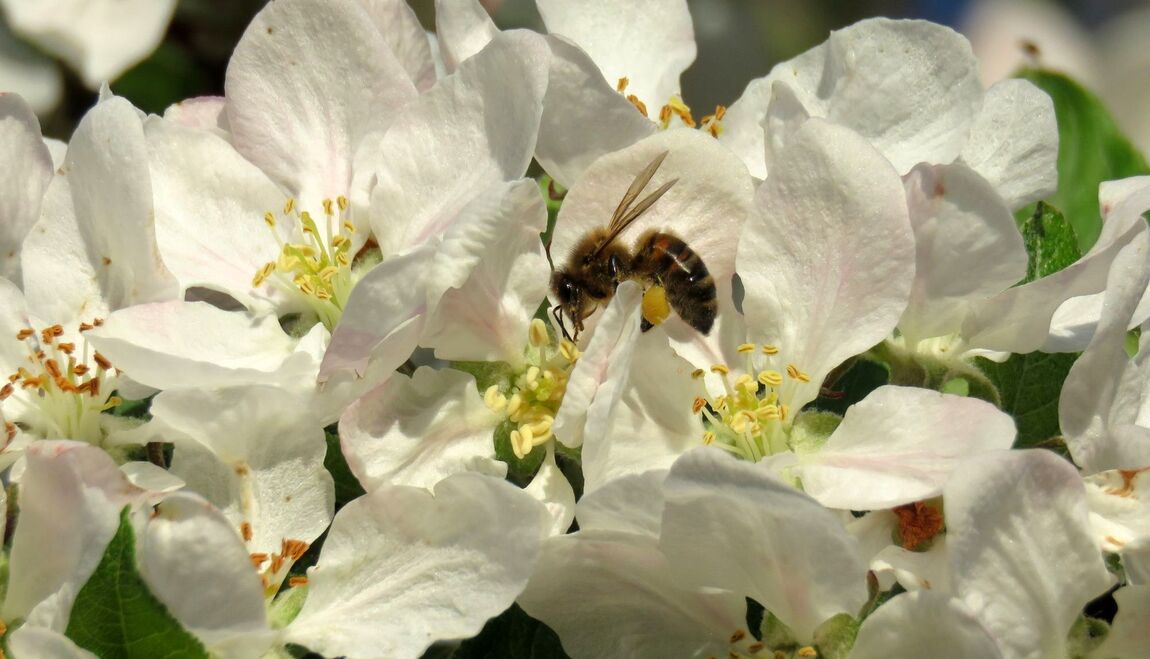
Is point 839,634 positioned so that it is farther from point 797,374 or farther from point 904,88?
point 904,88

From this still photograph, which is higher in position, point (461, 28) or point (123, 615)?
point (461, 28)

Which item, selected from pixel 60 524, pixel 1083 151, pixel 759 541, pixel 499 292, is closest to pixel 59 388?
pixel 60 524

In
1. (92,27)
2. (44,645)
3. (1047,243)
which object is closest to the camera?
(44,645)

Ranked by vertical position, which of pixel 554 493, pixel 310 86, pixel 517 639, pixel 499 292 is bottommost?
pixel 517 639

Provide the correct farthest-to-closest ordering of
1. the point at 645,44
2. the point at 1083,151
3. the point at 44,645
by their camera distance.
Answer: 1. the point at 1083,151
2. the point at 645,44
3. the point at 44,645

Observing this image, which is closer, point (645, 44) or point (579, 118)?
point (579, 118)

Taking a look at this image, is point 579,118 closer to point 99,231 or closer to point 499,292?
point 499,292

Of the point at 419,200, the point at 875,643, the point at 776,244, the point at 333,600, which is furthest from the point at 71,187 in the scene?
the point at 875,643
